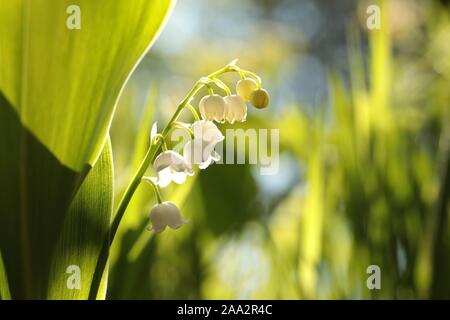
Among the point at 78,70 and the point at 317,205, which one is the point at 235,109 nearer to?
the point at 78,70

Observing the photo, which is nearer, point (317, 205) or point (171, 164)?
point (171, 164)

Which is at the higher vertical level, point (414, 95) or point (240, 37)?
point (240, 37)

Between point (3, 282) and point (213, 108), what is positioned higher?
point (213, 108)

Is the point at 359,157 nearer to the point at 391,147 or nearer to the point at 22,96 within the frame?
the point at 391,147

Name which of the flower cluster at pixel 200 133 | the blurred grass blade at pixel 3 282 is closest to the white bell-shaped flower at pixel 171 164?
the flower cluster at pixel 200 133

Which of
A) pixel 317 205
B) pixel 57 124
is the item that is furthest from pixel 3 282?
pixel 317 205

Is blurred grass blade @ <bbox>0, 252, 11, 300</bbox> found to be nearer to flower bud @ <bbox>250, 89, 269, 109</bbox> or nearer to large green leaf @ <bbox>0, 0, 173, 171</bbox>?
large green leaf @ <bbox>0, 0, 173, 171</bbox>

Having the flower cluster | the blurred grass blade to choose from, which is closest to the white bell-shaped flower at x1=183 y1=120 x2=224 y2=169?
the flower cluster
